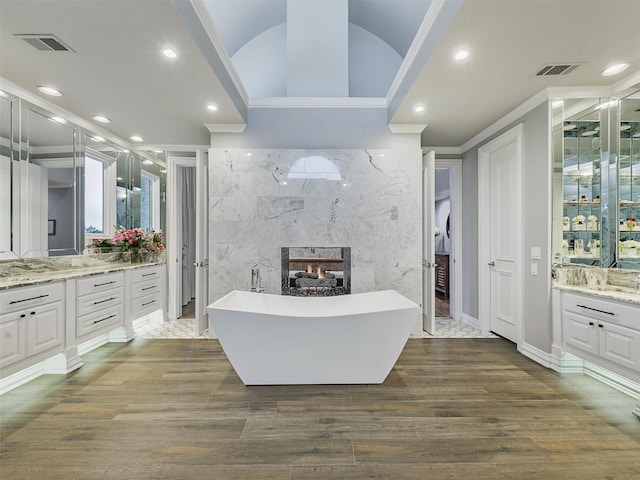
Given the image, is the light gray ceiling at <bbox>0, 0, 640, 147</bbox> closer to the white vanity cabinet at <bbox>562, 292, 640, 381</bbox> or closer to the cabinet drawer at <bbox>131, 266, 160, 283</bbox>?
the cabinet drawer at <bbox>131, 266, 160, 283</bbox>

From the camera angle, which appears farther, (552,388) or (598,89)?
(598,89)

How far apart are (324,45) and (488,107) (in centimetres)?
213

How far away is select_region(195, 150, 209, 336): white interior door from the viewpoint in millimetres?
3543

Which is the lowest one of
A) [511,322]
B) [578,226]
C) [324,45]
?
[511,322]

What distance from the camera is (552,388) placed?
2396 mm

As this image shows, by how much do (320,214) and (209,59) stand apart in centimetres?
187

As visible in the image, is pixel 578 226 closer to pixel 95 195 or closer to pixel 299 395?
pixel 299 395

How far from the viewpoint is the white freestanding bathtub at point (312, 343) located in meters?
2.29

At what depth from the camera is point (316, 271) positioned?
12.3 feet

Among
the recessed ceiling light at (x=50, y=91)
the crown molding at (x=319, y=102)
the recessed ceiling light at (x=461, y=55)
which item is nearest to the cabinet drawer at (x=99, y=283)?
the recessed ceiling light at (x=50, y=91)

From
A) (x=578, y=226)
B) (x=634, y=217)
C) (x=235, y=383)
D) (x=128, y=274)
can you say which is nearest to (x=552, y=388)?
(x=578, y=226)

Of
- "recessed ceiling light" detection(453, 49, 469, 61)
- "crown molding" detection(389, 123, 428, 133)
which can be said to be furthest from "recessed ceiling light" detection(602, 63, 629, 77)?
"crown molding" detection(389, 123, 428, 133)

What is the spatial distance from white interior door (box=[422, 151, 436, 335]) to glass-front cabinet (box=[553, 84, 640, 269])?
118 centimetres

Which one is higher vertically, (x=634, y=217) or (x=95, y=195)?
(x=95, y=195)
